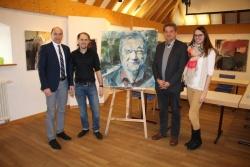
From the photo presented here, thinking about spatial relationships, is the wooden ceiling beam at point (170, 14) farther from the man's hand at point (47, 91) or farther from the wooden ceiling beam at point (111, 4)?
the man's hand at point (47, 91)

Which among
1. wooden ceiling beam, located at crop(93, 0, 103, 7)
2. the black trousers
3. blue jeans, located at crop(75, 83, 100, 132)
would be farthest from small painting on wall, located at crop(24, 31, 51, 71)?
the black trousers

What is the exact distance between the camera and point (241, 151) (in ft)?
9.92

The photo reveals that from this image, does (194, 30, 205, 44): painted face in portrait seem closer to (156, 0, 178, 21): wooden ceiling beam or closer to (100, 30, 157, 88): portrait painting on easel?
(100, 30, 157, 88): portrait painting on easel

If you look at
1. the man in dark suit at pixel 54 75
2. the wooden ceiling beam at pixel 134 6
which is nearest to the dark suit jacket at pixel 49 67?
the man in dark suit at pixel 54 75

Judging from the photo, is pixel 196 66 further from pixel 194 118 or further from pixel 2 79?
pixel 2 79

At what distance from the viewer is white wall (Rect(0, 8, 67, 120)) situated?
3.89 m

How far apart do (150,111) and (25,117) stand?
2654 millimetres

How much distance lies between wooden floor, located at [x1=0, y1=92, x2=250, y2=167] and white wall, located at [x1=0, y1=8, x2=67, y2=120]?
1.26ft

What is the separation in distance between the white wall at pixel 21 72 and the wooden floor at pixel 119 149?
1.26 feet

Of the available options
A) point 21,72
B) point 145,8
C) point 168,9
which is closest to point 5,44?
point 21,72

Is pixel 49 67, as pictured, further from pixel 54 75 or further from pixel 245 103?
pixel 245 103

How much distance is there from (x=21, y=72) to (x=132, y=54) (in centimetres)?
232

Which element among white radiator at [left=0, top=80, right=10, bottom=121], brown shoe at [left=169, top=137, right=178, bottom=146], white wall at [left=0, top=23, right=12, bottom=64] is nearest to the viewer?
brown shoe at [left=169, top=137, right=178, bottom=146]

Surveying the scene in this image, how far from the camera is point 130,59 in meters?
3.27
